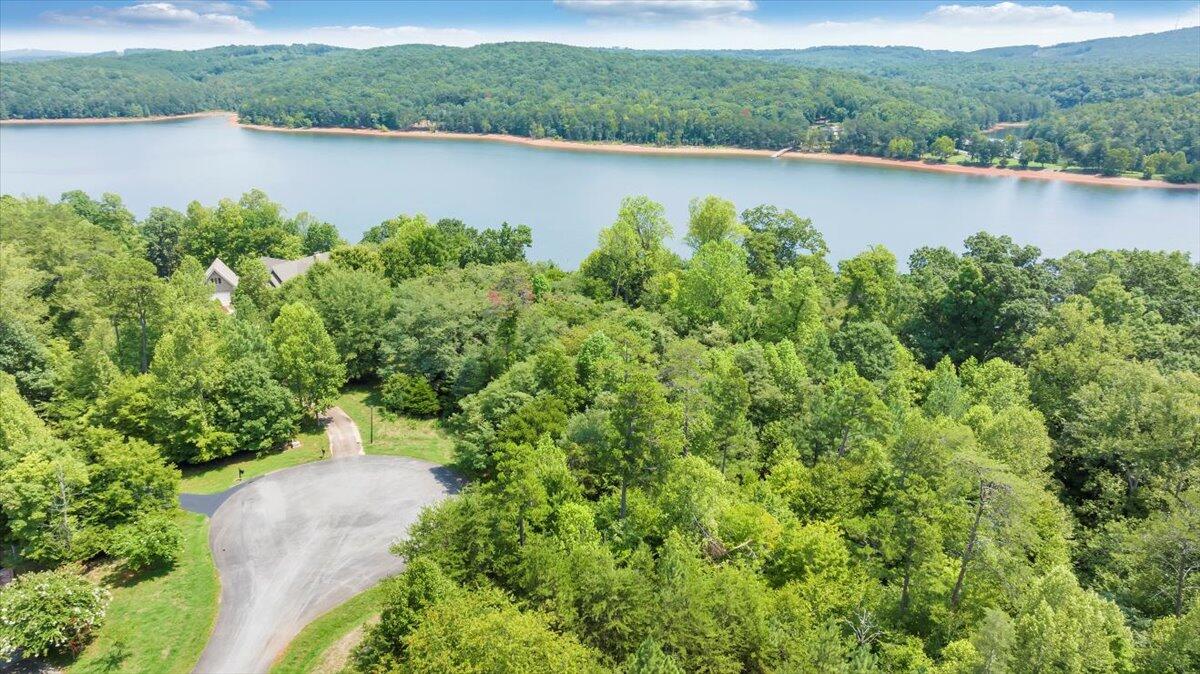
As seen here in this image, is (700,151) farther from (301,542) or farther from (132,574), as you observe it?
(132,574)

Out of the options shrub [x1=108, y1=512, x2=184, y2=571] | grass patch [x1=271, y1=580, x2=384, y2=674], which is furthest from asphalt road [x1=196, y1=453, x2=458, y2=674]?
shrub [x1=108, y1=512, x2=184, y2=571]

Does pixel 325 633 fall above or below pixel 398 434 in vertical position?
below

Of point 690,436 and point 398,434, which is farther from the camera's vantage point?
point 398,434

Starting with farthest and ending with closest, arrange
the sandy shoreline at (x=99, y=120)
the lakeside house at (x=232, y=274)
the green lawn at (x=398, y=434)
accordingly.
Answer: the sandy shoreline at (x=99, y=120) → the lakeside house at (x=232, y=274) → the green lawn at (x=398, y=434)

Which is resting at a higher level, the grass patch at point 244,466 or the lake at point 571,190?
the lake at point 571,190

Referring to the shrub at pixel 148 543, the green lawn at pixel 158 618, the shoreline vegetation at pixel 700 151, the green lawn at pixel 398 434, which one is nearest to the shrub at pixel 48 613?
the green lawn at pixel 158 618

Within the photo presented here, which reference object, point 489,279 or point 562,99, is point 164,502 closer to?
point 489,279

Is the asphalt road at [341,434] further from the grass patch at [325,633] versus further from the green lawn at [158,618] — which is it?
the grass patch at [325,633]

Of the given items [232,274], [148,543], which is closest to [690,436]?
[148,543]

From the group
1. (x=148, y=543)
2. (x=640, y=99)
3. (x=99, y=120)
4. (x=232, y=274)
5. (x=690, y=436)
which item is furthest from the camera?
(x=99, y=120)
